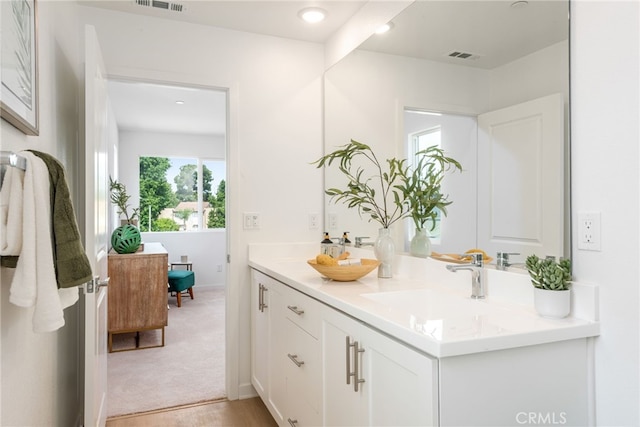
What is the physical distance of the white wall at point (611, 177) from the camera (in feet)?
A: 3.75

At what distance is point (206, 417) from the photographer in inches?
97.3

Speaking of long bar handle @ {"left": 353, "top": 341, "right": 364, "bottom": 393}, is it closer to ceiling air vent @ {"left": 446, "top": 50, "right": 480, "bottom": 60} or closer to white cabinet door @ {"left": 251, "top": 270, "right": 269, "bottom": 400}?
white cabinet door @ {"left": 251, "top": 270, "right": 269, "bottom": 400}

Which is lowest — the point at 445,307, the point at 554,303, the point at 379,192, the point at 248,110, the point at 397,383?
the point at 397,383

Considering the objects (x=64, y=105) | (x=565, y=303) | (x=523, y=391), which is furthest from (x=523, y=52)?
(x=64, y=105)

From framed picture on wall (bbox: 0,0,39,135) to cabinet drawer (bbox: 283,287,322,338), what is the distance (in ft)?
3.79

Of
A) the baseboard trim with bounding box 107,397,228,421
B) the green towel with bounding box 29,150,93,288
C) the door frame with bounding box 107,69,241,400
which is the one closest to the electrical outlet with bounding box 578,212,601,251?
the green towel with bounding box 29,150,93,288

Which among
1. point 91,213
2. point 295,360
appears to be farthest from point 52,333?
point 295,360

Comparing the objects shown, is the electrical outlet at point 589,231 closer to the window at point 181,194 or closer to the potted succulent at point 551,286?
the potted succulent at point 551,286

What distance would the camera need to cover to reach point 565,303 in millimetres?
1237

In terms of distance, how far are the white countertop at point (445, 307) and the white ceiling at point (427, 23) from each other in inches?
32.8

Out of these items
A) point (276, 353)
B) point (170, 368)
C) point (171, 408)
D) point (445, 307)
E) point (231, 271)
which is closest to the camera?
point (445, 307)

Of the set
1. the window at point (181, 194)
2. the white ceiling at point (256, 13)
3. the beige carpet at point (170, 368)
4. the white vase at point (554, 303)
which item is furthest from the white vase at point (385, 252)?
the window at point (181, 194)

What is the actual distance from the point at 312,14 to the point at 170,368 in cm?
273

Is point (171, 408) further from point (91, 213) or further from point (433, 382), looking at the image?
point (433, 382)
